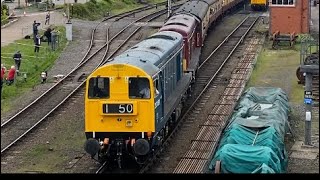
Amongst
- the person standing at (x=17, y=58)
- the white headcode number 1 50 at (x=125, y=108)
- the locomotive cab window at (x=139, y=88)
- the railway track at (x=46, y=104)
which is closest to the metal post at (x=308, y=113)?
the locomotive cab window at (x=139, y=88)

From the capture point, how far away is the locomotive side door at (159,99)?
12.6m

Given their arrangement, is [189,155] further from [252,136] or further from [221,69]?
[221,69]

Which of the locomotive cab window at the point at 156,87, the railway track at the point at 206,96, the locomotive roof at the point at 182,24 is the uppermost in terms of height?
the locomotive roof at the point at 182,24

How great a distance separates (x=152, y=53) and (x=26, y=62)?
12.4 meters

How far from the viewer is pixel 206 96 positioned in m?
20.9

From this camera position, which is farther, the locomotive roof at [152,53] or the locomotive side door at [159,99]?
the locomotive roof at [152,53]

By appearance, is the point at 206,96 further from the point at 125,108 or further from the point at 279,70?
the point at 125,108

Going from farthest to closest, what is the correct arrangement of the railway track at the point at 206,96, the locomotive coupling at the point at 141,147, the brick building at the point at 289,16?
the brick building at the point at 289,16
the railway track at the point at 206,96
the locomotive coupling at the point at 141,147

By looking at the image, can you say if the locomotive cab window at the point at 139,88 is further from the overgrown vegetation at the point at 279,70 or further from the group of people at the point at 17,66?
the overgrown vegetation at the point at 279,70

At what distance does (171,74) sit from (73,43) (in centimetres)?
1689

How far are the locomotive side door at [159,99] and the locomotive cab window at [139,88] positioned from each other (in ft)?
1.14

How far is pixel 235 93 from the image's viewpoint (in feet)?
69.7

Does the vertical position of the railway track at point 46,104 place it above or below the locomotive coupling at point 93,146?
below
